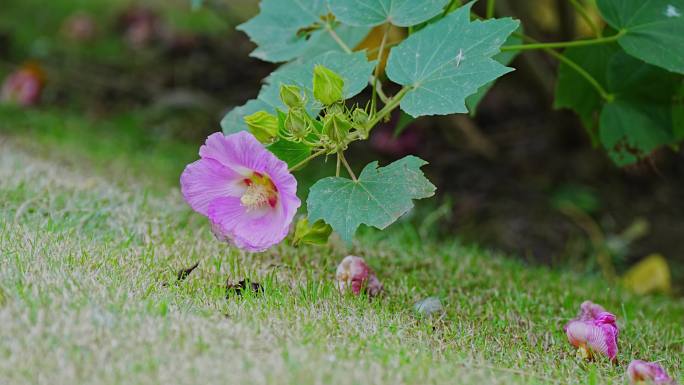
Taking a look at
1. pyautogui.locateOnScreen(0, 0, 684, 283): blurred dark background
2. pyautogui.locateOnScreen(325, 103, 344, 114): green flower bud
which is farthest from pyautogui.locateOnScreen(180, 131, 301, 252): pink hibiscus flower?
pyautogui.locateOnScreen(0, 0, 684, 283): blurred dark background

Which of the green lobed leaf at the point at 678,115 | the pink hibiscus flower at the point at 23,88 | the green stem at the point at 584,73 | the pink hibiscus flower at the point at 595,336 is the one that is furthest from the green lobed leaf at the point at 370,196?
the pink hibiscus flower at the point at 23,88

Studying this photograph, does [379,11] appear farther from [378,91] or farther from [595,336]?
[595,336]

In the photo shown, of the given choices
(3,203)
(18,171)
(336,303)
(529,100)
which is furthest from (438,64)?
(529,100)

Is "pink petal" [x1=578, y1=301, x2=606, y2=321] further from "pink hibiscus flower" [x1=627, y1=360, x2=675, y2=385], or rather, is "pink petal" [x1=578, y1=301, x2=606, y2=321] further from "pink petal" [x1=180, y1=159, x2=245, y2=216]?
"pink petal" [x1=180, y1=159, x2=245, y2=216]

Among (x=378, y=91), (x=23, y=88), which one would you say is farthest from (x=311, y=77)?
(x=23, y=88)

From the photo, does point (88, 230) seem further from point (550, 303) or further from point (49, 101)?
point (49, 101)
